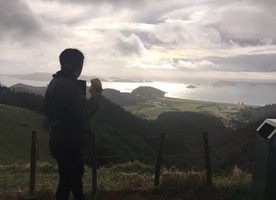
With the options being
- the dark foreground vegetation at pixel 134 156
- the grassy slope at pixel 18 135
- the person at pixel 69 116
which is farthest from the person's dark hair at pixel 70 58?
the grassy slope at pixel 18 135

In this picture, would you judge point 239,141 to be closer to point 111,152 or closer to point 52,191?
point 111,152

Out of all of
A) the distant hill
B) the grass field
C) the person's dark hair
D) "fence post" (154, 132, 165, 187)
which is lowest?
the distant hill

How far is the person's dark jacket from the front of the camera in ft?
16.6

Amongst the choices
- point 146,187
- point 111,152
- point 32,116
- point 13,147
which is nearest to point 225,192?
point 146,187

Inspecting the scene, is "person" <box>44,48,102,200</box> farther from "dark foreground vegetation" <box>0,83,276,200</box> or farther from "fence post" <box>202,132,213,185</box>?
"fence post" <box>202,132,213,185</box>

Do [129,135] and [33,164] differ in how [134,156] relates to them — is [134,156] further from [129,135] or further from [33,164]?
[129,135]

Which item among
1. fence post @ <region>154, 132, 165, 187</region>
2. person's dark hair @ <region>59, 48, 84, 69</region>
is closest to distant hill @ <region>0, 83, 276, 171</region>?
fence post @ <region>154, 132, 165, 187</region>

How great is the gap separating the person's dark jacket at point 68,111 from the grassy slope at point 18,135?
45.8m

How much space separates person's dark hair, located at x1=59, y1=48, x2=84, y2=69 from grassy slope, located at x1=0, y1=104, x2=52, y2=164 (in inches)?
1808

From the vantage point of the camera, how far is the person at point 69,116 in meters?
5.09

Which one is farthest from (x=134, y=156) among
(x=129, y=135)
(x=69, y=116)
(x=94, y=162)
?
(x=129, y=135)

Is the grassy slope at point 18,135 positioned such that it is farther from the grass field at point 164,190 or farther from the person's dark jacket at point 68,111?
the person's dark jacket at point 68,111

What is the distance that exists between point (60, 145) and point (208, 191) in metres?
3.83

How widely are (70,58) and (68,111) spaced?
73 centimetres
